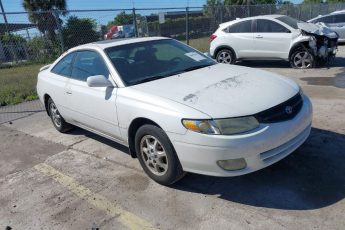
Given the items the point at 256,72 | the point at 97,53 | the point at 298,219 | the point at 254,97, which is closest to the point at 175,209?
the point at 298,219

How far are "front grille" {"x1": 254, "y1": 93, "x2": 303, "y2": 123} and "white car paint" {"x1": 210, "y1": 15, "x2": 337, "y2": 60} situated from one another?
663 cm

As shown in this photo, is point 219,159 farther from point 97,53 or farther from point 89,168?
point 97,53

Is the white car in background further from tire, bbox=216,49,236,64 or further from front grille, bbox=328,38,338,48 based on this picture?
tire, bbox=216,49,236,64

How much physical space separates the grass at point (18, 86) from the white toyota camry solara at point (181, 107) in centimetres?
492

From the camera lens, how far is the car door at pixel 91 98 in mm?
4422

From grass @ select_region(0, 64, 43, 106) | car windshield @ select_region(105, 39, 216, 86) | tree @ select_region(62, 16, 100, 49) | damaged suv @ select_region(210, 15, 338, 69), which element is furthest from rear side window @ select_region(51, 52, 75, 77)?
tree @ select_region(62, 16, 100, 49)

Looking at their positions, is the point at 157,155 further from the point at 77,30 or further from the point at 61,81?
the point at 77,30

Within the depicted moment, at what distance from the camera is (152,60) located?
479 cm

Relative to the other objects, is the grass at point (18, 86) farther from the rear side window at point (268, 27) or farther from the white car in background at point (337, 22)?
the white car in background at point (337, 22)

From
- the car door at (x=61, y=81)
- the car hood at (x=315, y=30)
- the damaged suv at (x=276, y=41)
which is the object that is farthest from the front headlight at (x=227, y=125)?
the car hood at (x=315, y=30)

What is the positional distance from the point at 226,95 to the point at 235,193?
3.36 ft

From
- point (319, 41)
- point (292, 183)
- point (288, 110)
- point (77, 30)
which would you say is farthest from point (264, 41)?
point (292, 183)

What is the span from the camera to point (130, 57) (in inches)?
187

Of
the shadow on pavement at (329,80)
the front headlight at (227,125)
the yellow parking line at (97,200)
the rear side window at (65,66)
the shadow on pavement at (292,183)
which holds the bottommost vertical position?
the shadow on pavement at (329,80)
